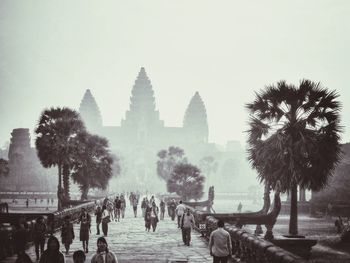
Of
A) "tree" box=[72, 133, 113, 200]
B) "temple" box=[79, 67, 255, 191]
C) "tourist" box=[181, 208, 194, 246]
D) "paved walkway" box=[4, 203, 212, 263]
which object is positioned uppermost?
"temple" box=[79, 67, 255, 191]

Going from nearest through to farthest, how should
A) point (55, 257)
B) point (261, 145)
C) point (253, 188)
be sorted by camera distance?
point (55, 257), point (261, 145), point (253, 188)

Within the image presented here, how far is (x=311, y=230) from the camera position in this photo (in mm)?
33500

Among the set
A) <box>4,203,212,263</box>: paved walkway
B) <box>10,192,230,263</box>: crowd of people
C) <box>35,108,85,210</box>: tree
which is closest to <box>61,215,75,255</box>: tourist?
<box>10,192,230,263</box>: crowd of people

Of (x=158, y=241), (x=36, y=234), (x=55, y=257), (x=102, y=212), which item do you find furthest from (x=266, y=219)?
(x=55, y=257)

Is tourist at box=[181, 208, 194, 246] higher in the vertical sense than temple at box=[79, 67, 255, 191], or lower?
lower

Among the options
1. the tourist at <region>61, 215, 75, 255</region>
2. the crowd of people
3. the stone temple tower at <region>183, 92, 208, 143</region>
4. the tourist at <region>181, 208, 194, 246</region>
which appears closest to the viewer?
the crowd of people

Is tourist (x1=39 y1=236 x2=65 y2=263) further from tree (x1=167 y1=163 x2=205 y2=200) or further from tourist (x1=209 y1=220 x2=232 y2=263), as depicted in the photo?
tree (x1=167 y1=163 x2=205 y2=200)

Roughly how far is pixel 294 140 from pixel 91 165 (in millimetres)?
36981

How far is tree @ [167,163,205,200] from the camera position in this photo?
6825 cm

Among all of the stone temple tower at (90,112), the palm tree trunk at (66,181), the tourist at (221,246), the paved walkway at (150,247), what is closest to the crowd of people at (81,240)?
the tourist at (221,246)

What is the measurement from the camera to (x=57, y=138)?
47219mm

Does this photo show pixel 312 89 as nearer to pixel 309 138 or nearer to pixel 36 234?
pixel 309 138

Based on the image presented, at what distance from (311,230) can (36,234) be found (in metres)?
22.2

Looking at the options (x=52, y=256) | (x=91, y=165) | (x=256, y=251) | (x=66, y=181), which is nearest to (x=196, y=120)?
(x=91, y=165)
